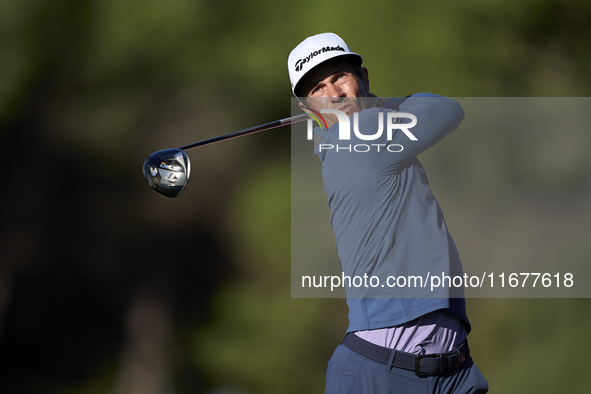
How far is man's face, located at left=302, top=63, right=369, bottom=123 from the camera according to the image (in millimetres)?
1381

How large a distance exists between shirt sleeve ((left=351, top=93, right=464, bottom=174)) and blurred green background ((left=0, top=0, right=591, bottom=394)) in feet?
4.45

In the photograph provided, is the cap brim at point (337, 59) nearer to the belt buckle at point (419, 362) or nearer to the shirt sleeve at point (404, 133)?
the shirt sleeve at point (404, 133)

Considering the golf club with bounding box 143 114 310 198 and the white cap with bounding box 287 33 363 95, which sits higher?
the white cap with bounding box 287 33 363 95

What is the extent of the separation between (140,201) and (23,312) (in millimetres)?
722

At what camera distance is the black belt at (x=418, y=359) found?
47.7 inches

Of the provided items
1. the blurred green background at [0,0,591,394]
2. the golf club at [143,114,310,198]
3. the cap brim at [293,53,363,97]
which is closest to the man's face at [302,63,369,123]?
the cap brim at [293,53,363,97]

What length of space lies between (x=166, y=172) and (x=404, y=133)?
1.90 feet

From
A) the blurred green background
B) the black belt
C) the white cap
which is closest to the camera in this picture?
the black belt

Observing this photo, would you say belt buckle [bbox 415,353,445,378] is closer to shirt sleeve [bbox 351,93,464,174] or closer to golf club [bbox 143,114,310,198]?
shirt sleeve [bbox 351,93,464,174]

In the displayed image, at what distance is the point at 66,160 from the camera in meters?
2.74

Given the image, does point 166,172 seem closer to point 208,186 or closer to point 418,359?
point 418,359

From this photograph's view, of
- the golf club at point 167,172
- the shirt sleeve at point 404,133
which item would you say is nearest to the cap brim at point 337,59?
the shirt sleeve at point 404,133

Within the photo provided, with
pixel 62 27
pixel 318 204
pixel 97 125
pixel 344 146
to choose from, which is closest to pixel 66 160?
pixel 97 125

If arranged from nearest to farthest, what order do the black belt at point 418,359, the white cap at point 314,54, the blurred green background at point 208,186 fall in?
the black belt at point 418,359, the white cap at point 314,54, the blurred green background at point 208,186
